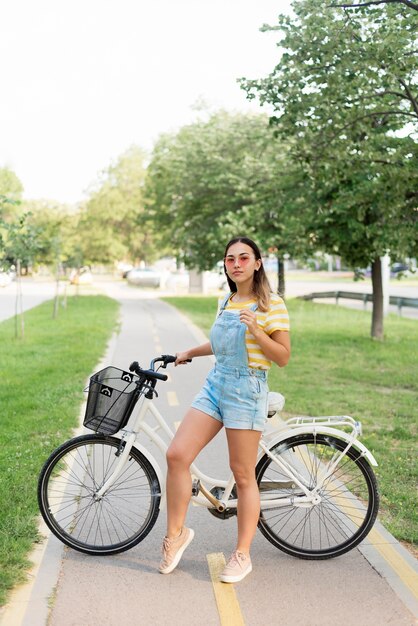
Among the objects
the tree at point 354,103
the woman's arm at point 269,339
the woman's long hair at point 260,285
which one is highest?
the tree at point 354,103

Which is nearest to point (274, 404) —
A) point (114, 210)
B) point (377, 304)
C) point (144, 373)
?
point (144, 373)

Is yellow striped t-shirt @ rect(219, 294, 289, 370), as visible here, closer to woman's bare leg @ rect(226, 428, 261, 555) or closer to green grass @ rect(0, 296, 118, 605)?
woman's bare leg @ rect(226, 428, 261, 555)

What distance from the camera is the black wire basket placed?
405 cm

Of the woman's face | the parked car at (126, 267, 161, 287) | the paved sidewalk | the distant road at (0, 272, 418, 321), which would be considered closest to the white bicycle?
the paved sidewalk

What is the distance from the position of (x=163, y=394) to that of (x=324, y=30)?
15.8ft

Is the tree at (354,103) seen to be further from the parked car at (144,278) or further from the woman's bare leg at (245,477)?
the parked car at (144,278)

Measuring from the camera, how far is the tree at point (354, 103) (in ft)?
29.9

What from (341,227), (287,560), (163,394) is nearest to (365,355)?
(341,227)

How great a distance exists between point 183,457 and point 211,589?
25.8 inches

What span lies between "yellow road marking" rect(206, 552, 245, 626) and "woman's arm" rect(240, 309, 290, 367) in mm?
1150

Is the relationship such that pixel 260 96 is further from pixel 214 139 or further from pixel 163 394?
pixel 214 139

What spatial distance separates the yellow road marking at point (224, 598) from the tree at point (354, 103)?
6455 mm

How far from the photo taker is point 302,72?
989 cm

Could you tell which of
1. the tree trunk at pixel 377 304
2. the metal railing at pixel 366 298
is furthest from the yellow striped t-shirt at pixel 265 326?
the metal railing at pixel 366 298
